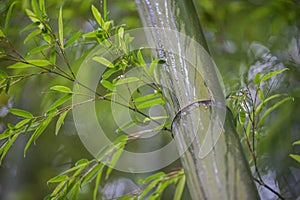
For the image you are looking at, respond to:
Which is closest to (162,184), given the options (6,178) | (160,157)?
(160,157)

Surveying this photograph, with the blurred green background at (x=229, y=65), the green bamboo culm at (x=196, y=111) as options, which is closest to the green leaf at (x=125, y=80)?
the green bamboo culm at (x=196, y=111)

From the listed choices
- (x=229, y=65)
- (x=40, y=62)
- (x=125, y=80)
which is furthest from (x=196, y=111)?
(x=229, y=65)

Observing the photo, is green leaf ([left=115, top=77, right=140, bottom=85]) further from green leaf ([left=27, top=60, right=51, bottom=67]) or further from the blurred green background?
the blurred green background

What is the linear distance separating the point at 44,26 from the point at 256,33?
545 mm

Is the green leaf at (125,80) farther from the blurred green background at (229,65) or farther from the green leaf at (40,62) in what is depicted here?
the blurred green background at (229,65)

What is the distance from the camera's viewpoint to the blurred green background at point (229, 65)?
2.72 ft

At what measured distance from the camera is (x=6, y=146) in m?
0.53

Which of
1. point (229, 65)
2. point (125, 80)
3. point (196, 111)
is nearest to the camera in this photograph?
point (196, 111)

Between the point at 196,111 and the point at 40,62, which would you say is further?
the point at 40,62

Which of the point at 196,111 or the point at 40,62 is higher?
the point at 40,62

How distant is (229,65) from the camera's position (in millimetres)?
888

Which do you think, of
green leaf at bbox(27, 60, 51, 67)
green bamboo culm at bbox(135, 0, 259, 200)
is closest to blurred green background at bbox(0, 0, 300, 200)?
green leaf at bbox(27, 60, 51, 67)

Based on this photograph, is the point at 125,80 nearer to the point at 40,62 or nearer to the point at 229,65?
the point at 40,62

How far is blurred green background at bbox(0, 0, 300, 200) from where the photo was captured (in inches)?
32.6
